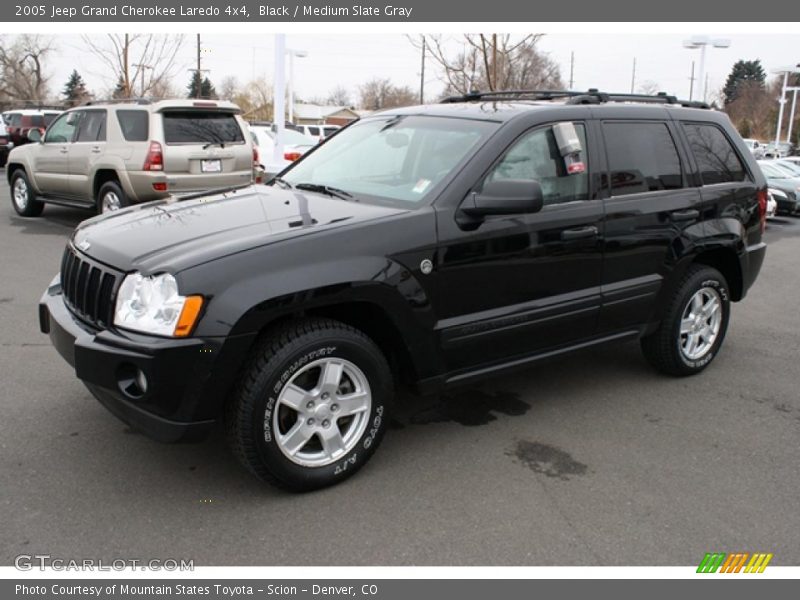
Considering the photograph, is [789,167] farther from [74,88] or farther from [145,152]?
[74,88]

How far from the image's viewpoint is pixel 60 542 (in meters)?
2.93

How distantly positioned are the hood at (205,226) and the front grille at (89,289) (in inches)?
2.1

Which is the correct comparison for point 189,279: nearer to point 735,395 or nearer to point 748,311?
point 735,395

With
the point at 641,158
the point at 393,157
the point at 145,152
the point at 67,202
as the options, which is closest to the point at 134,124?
the point at 145,152

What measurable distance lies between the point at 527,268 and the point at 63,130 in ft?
30.1

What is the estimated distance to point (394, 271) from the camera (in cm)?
340

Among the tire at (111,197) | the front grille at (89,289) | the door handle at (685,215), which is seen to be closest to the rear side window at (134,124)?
the tire at (111,197)

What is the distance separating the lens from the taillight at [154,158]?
30.2 ft

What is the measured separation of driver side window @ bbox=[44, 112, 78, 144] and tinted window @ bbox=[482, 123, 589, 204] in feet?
28.1

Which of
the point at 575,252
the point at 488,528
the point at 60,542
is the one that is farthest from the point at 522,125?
the point at 60,542

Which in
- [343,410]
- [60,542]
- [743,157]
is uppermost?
[743,157]

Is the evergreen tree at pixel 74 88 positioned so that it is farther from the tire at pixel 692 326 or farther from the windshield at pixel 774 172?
the tire at pixel 692 326

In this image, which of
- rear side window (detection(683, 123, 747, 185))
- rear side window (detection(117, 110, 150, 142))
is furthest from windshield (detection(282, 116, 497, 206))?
rear side window (detection(117, 110, 150, 142))

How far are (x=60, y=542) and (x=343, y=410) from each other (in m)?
1.30
